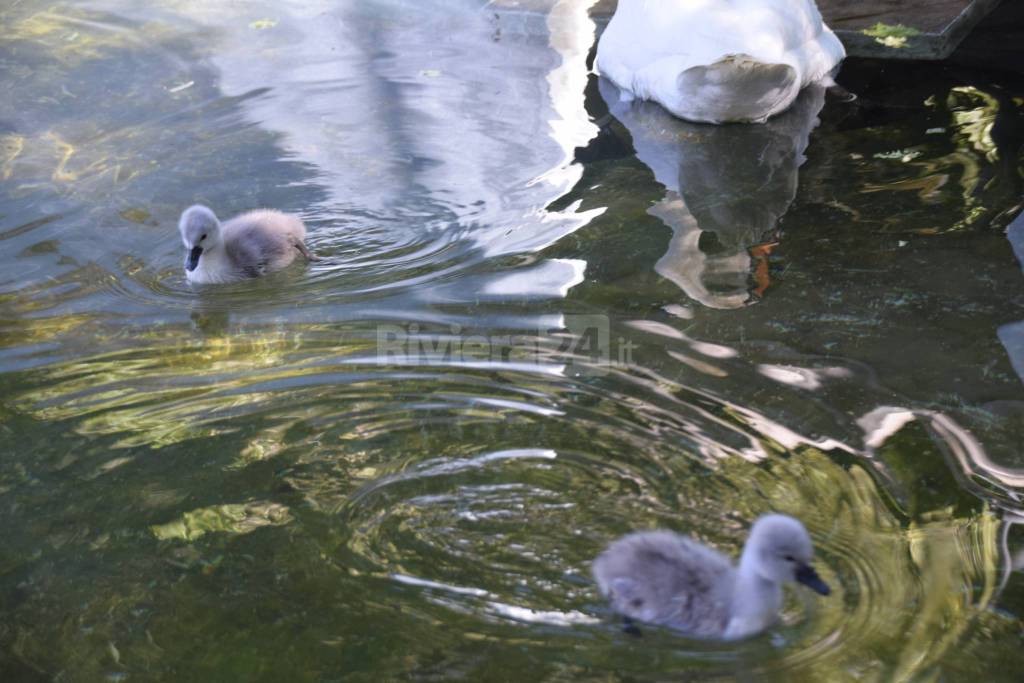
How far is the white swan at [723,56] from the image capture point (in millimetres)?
6586

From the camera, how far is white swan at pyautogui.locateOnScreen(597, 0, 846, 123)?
6.59m

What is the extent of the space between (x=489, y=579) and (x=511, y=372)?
1.17 meters

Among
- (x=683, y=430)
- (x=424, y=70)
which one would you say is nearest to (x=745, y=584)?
(x=683, y=430)

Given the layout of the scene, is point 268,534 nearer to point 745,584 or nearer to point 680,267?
point 745,584

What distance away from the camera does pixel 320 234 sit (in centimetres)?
565

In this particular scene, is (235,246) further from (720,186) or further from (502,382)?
(720,186)

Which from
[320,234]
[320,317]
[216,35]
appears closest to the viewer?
[320,317]

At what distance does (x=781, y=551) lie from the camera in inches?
112

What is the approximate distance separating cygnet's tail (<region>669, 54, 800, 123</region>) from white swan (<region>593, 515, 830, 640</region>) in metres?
4.18

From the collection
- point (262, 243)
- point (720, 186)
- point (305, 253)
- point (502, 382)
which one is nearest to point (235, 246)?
point (262, 243)

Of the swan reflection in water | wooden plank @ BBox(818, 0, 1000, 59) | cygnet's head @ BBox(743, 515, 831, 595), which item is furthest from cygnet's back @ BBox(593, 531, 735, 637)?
wooden plank @ BBox(818, 0, 1000, 59)

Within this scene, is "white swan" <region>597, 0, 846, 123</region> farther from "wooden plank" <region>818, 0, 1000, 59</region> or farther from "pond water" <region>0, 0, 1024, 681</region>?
"wooden plank" <region>818, 0, 1000, 59</region>

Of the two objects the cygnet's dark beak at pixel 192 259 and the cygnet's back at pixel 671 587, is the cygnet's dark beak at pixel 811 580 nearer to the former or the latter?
the cygnet's back at pixel 671 587

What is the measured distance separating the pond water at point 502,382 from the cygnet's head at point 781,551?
18cm
